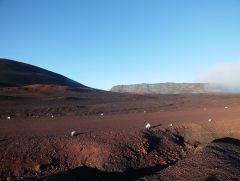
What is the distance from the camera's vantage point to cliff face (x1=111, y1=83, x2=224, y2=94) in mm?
101037

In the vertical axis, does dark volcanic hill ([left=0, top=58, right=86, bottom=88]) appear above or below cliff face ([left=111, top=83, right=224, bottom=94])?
above

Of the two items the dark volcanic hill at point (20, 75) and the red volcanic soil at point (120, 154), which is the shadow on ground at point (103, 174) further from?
the dark volcanic hill at point (20, 75)

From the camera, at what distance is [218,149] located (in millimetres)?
13227

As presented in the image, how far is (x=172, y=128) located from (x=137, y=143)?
3518mm

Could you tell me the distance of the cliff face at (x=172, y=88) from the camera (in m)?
101

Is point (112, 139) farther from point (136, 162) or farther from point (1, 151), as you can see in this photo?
point (1, 151)

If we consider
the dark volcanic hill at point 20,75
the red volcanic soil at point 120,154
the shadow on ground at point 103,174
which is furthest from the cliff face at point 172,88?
the shadow on ground at point 103,174

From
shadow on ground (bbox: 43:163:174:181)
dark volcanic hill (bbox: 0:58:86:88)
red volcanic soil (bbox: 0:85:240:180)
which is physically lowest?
shadow on ground (bbox: 43:163:174:181)

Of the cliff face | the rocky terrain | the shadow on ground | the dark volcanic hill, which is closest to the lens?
the rocky terrain

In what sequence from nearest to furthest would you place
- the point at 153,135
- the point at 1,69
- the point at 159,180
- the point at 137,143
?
the point at 159,180 < the point at 137,143 < the point at 153,135 < the point at 1,69

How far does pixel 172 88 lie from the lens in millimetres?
111188

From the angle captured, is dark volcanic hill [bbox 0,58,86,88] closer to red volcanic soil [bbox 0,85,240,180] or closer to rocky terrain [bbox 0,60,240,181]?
rocky terrain [bbox 0,60,240,181]

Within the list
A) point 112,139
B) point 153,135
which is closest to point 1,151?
point 112,139

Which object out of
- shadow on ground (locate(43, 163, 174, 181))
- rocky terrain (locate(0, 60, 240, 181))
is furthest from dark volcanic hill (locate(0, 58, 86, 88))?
shadow on ground (locate(43, 163, 174, 181))
